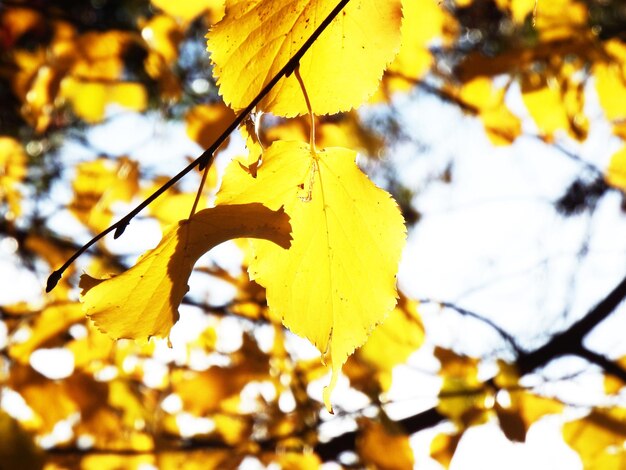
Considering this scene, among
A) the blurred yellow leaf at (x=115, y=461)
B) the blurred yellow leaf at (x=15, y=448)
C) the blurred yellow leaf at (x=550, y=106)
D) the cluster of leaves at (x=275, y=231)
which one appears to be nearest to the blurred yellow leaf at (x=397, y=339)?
the cluster of leaves at (x=275, y=231)

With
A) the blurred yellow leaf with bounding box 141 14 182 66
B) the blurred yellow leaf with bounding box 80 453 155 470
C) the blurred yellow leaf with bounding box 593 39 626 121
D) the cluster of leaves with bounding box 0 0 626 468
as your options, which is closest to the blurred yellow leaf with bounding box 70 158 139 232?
the cluster of leaves with bounding box 0 0 626 468

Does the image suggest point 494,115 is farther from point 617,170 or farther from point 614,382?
point 614,382

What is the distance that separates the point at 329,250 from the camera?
1.32ft

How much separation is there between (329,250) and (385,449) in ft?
2.69

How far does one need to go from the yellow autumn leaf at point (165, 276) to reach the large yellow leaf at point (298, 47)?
8cm

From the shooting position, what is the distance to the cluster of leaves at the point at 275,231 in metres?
0.35

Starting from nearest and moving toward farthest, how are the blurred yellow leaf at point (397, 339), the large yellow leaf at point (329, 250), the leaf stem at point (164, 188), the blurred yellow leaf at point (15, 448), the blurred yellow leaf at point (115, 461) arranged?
the leaf stem at point (164, 188) → the large yellow leaf at point (329, 250) → the blurred yellow leaf at point (15, 448) → the blurred yellow leaf at point (397, 339) → the blurred yellow leaf at point (115, 461)

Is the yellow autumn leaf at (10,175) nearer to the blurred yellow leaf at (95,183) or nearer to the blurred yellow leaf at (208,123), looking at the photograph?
the blurred yellow leaf at (95,183)

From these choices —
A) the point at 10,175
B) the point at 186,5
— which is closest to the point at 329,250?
the point at 186,5

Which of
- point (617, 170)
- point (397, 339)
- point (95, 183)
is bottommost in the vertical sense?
point (397, 339)

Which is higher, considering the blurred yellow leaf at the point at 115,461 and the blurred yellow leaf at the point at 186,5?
the blurred yellow leaf at the point at 186,5

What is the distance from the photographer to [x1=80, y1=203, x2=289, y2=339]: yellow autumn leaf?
332 mm

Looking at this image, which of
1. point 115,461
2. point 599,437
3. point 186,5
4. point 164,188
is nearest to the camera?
point 164,188

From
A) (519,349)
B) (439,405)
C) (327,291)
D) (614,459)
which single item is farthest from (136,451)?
(327,291)
